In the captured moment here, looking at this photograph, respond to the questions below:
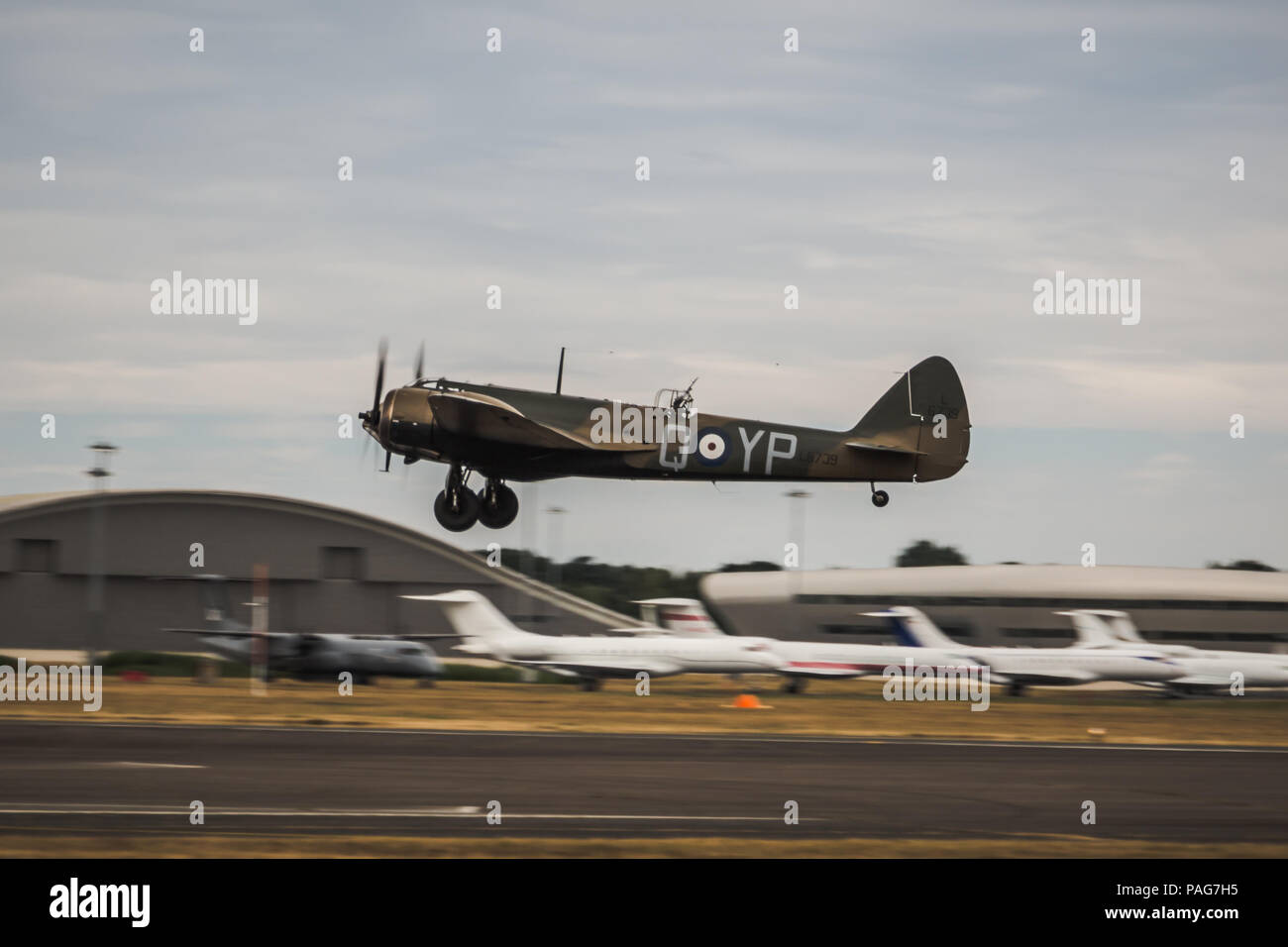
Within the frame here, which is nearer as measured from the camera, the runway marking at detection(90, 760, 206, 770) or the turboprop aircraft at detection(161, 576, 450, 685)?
the runway marking at detection(90, 760, 206, 770)

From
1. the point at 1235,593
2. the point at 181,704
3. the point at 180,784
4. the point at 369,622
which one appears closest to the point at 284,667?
the point at 181,704

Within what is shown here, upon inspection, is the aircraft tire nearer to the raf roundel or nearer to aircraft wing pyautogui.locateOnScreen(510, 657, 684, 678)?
the raf roundel

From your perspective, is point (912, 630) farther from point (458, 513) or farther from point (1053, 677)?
point (458, 513)

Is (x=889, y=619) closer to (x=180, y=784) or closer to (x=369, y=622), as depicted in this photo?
(x=369, y=622)

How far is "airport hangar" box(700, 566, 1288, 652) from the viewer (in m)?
75.7

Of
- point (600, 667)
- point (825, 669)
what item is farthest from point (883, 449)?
point (825, 669)

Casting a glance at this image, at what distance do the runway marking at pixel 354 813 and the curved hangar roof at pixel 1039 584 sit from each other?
63528 millimetres

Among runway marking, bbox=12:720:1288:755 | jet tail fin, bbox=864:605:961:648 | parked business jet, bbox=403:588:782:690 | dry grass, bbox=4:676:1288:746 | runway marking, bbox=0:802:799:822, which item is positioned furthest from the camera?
jet tail fin, bbox=864:605:961:648

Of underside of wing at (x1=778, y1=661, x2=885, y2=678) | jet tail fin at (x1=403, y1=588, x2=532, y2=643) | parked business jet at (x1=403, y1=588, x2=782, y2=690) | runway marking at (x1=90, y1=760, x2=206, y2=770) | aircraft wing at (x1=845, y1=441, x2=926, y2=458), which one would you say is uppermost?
aircraft wing at (x1=845, y1=441, x2=926, y2=458)

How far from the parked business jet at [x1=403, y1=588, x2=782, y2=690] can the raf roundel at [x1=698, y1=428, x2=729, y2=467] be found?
2282cm

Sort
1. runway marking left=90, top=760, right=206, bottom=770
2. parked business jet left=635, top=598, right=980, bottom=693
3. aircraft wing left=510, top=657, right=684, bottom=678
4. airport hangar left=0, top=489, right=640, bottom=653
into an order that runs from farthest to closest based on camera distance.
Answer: airport hangar left=0, top=489, right=640, bottom=653
parked business jet left=635, top=598, right=980, bottom=693
aircraft wing left=510, top=657, right=684, bottom=678
runway marking left=90, top=760, right=206, bottom=770

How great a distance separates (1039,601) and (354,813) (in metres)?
66.0

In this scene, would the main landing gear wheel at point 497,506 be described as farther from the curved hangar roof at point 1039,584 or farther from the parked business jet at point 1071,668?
the curved hangar roof at point 1039,584

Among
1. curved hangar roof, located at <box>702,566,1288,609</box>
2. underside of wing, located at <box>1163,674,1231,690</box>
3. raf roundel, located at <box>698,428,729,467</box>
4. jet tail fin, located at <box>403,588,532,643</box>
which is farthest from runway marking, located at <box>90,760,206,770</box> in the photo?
curved hangar roof, located at <box>702,566,1288,609</box>
